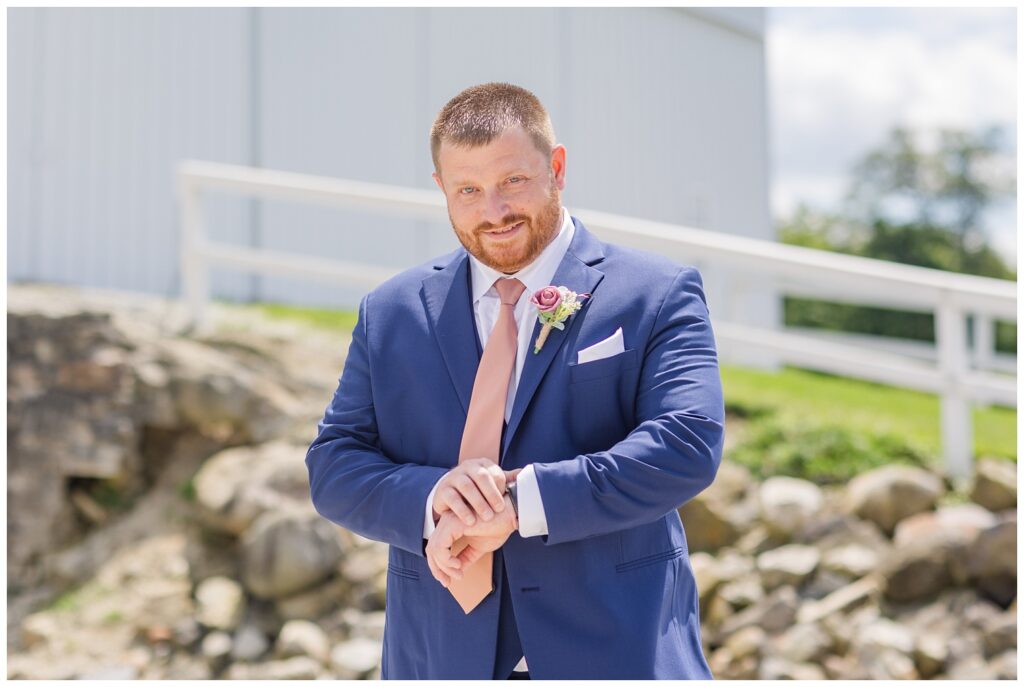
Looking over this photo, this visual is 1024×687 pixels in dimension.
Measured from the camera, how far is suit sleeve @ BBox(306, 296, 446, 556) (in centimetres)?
215

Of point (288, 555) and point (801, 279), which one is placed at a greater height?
point (801, 279)

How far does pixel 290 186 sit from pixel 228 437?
1689 mm

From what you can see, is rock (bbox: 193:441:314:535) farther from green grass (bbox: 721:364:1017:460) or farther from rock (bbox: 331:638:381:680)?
green grass (bbox: 721:364:1017:460)

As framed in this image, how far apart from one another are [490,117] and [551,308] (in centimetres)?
40

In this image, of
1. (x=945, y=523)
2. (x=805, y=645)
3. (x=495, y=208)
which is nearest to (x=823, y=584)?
(x=805, y=645)

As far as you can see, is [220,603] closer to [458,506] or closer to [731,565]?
[731,565]

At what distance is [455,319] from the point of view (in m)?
2.36

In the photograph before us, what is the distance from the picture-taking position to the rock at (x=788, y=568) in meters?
4.74

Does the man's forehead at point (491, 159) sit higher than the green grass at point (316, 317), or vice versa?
the man's forehead at point (491, 159)


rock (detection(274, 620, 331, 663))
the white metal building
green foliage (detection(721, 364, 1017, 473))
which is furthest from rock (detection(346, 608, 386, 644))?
the white metal building

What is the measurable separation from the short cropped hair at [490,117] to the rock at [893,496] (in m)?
3.38

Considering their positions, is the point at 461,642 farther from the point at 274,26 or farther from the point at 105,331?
the point at 274,26

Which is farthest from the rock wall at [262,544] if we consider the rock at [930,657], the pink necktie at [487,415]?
the pink necktie at [487,415]

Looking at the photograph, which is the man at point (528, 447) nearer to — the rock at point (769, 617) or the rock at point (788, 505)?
the rock at point (769, 617)
